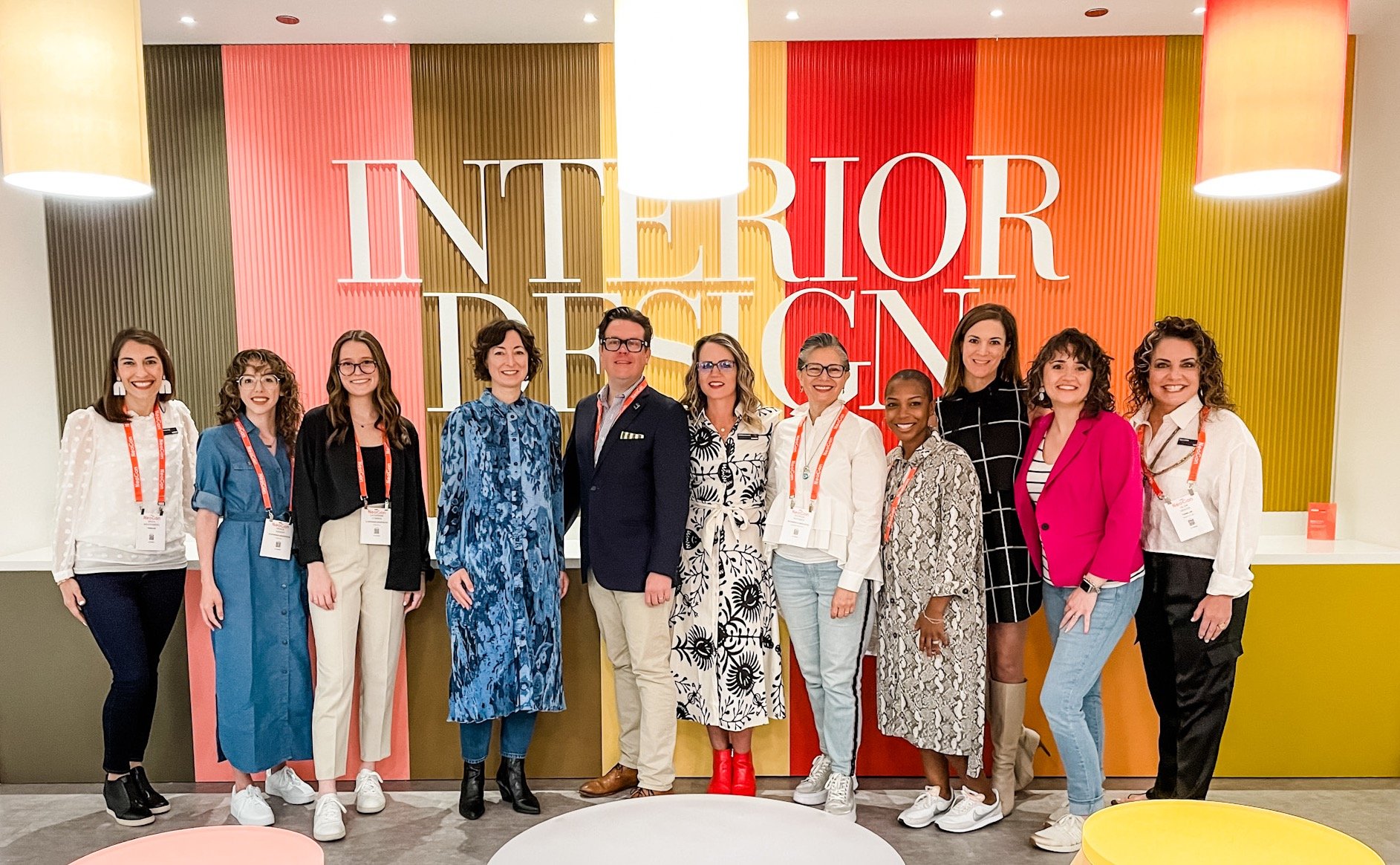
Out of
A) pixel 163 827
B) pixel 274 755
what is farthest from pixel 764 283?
pixel 163 827

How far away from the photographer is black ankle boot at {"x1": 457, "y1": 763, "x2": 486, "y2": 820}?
3287 millimetres

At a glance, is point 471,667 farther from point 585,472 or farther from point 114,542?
point 114,542

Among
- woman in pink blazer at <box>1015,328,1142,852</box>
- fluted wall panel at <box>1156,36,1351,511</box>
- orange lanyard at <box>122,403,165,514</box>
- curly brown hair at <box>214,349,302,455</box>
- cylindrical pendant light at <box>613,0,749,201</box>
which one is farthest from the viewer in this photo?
fluted wall panel at <box>1156,36,1351,511</box>

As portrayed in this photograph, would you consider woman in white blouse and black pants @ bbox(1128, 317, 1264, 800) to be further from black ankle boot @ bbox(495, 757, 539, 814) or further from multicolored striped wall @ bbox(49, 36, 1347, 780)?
black ankle boot @ bbox(495, 757, 539, 814)

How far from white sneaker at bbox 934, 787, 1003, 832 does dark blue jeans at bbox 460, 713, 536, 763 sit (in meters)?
1.62

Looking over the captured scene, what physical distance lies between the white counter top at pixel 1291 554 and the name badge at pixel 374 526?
0.48 m

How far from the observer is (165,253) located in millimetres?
4621

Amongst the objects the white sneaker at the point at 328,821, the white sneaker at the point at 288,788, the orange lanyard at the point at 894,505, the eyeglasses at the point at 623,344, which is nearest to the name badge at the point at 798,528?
the orange lanyard at the point at 894,505

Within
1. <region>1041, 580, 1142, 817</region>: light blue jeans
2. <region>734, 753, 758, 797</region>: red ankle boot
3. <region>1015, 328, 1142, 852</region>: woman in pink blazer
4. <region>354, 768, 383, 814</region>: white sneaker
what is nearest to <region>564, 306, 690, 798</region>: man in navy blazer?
<region>734, 753, 758, 797</region>: red ankle boot

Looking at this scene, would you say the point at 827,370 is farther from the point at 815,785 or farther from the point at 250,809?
the point at 250,809

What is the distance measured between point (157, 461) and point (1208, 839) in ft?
11.9

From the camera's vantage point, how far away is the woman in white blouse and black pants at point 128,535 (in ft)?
10.5

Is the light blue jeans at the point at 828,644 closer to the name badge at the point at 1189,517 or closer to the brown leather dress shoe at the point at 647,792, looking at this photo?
the brown leather dress shoe at the point at 647,792

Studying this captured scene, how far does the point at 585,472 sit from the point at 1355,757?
3499mm
